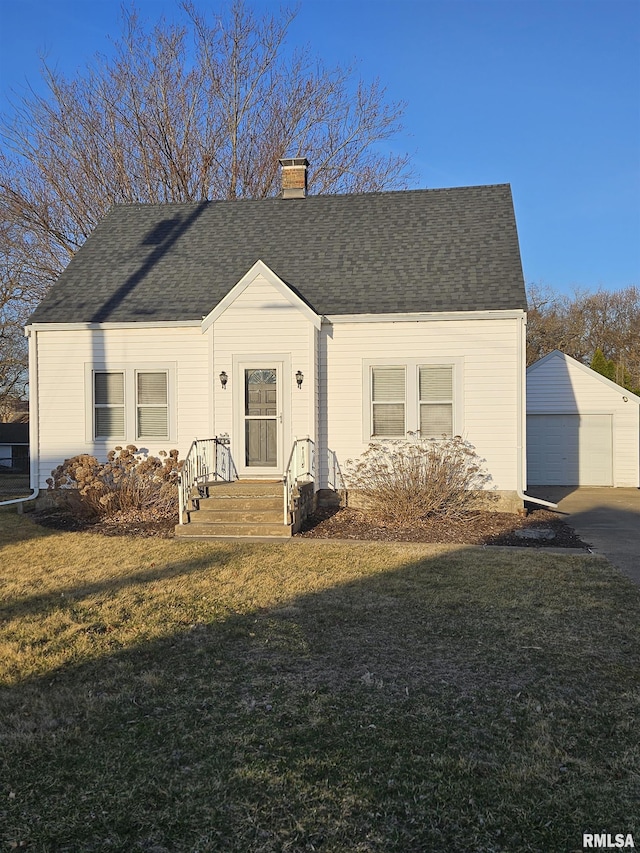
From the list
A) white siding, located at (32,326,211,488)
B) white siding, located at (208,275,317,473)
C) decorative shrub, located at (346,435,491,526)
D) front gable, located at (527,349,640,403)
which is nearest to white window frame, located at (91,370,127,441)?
white siding, located at (32,326,211,488)

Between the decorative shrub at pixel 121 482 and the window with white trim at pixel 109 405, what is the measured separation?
1.60ft

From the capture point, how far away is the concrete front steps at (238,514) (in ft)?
32.6

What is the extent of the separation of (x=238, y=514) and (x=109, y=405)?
4.19 meters

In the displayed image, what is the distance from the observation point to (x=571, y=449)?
19.1 meters

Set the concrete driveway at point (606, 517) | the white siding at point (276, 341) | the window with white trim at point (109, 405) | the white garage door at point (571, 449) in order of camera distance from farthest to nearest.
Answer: the white garage door at point (571, 449)
the window with white trim at point (109, 405)
the white siding at point (276, 341)
the concrete driveway at point (606, 517)

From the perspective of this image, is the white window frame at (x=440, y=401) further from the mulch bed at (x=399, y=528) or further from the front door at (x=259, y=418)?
the front door at (x=259, y=418)

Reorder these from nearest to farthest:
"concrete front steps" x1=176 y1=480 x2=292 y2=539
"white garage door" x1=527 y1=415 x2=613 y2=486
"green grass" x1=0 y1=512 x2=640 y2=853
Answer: "green grass" x1=0 y1=512 x2=640 y2=853, "concrete front steps" x1=176 y1=480 x2=292 y2=539, "white garage door" x1=527 y1=415 x2=613 y2=486

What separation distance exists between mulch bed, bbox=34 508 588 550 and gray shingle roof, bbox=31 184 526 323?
384 centimetres

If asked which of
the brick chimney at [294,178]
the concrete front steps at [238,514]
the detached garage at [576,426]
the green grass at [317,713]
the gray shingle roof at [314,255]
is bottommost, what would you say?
the green grass at [317,713]

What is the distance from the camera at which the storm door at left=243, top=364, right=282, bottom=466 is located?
1210 cm

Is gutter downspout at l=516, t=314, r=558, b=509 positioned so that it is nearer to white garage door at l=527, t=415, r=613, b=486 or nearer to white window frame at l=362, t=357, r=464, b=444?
white window frame at l=362, t=357, r=464, b=444

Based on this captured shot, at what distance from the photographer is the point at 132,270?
44.9ft

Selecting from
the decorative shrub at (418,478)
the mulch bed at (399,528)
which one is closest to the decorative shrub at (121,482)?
the mulch bed at (399,528)

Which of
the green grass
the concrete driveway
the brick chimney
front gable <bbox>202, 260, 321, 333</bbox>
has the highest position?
the brick chimney
